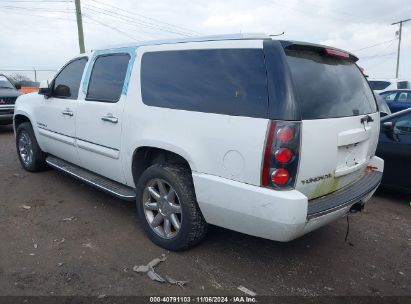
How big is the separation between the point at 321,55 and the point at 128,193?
2340 millimetres

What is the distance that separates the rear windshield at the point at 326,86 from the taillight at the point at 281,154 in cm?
19

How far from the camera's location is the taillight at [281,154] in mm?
2631

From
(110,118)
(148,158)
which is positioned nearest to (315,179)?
(148,158)

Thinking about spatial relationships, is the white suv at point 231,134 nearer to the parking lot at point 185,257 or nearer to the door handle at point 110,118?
the door handle at point 110,118

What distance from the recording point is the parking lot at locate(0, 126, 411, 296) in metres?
3.01

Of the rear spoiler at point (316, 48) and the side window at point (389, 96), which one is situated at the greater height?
the rear spoiler at point (316, 48)

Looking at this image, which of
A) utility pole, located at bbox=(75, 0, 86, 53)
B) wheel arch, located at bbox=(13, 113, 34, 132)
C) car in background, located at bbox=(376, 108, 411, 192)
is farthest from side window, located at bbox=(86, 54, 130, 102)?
utility pole, located at bbox=(75, 0, 86, 53)

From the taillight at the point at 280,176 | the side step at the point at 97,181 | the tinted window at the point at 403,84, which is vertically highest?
the taillight at the point at 280,176

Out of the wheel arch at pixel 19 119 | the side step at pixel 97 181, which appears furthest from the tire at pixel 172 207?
the wheel arch at pixel 19 119

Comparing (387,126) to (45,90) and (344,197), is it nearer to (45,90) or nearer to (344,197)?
(344,197)

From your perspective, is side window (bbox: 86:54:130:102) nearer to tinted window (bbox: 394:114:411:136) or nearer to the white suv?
the white suv

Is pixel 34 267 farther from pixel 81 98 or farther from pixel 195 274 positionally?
pixel 81 98

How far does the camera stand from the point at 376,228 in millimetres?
4316

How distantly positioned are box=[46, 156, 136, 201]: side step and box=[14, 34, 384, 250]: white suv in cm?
3
